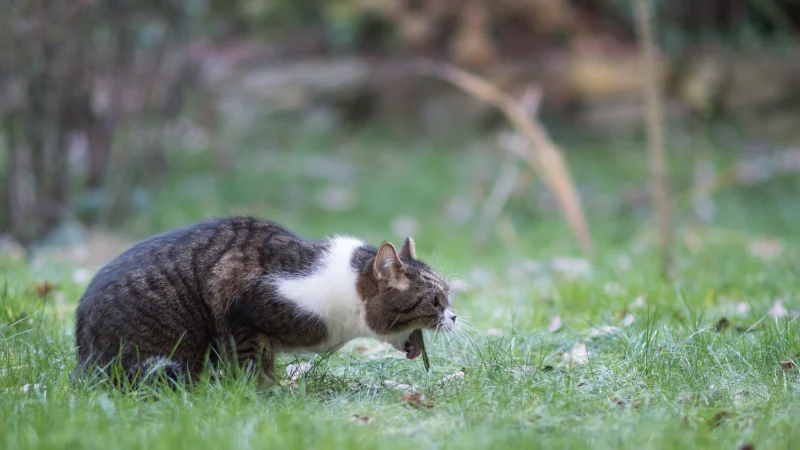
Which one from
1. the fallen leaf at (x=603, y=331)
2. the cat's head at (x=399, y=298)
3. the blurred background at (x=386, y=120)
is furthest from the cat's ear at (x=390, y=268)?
the blurred background at (x=386, y=120)

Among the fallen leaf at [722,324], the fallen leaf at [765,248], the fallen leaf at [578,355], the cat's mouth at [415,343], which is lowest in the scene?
the fallen leaf at [765,248]

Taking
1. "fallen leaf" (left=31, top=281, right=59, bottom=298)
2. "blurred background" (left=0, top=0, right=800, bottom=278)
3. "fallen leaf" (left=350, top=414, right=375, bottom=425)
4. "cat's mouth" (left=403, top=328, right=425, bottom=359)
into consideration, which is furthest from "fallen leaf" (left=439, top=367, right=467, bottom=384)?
"blurred background" (left=0, top=0, right=800, bottom=278)

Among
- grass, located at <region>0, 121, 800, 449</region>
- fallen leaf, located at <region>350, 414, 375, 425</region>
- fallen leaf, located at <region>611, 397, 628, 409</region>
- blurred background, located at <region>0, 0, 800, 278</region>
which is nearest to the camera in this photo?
grass, located at <region>0, 121, 800, 449</region>

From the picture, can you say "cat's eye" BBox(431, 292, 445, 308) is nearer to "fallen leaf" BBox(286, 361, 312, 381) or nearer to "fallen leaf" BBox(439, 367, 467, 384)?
"fallen leaf" BBox(439, 367, 467, 384)

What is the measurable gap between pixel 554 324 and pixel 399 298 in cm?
106

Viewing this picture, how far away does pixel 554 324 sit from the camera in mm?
3859

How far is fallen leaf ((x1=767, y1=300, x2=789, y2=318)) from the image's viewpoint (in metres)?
3.73

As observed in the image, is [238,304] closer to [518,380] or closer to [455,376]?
[455,376]

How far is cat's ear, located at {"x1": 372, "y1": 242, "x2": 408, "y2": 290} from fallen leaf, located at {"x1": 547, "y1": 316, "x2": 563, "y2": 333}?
3.22ft

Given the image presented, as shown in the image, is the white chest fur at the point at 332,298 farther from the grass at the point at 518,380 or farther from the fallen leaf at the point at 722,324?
the fallen leaf at the point at 722,324

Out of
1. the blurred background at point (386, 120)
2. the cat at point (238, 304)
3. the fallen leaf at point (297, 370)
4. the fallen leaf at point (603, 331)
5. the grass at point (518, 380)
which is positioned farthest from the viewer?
the blurred background at point (386, 120)

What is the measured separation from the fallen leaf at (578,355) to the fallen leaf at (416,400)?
0.70m

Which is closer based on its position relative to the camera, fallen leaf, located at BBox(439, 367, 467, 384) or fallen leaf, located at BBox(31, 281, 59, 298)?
fallen leaf, located at BBox(439, 367, 467, 384)

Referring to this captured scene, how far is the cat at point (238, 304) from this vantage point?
9.57ft
